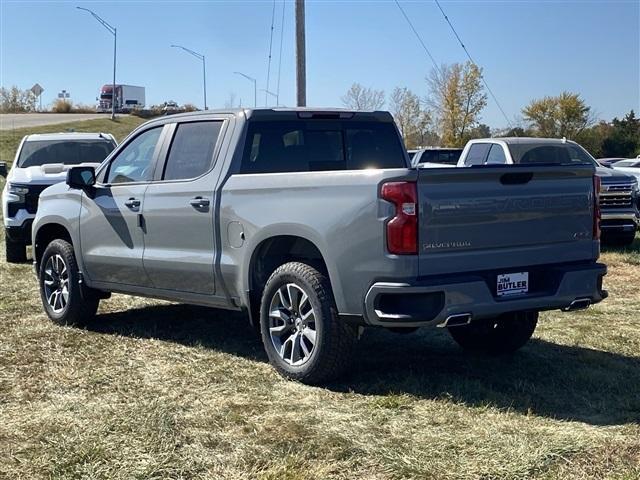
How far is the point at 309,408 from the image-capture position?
5.13 meters

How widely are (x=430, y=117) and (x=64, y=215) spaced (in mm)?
53148

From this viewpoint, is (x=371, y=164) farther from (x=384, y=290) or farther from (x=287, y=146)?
(x=384, y=290)

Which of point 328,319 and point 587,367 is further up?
point 328,319

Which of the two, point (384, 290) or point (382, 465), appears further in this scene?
point (384, 290)

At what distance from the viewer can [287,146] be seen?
643 cm

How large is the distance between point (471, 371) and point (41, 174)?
7.94 metres

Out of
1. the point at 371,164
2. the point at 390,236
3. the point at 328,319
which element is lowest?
the point at 328,319

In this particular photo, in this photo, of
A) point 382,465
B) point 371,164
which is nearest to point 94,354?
point 371,164

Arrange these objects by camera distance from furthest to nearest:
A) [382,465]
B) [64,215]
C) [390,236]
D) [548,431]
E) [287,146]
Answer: [64,215], [287,146], [390,236], [548,431], [382,465]

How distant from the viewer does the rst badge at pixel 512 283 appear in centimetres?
534

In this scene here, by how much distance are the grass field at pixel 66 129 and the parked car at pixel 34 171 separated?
1059 inches

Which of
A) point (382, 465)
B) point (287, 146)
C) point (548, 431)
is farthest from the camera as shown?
point (287, 146)

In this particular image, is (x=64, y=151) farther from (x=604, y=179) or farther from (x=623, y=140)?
(x=623, y=140)

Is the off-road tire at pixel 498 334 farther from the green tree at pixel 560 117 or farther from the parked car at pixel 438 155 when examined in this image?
the green tree at pixel 560 117
